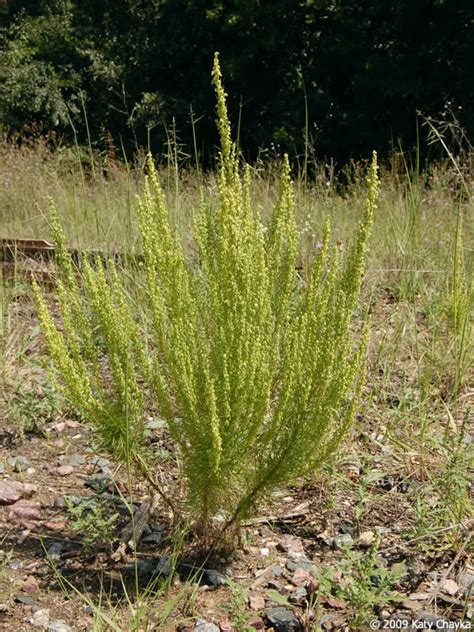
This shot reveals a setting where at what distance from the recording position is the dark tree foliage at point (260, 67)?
1273 cm

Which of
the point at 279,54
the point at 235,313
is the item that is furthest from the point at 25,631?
the point at 279,54

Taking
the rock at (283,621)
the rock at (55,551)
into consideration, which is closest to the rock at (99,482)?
the rock at (55,551)

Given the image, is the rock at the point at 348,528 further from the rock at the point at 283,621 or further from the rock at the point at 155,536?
the rock at the point at 155,536

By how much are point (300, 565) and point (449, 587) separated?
0.42m

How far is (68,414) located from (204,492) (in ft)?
4.14

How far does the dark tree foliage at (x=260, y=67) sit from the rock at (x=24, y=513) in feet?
31.5

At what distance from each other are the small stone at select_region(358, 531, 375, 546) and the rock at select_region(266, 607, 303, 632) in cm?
42

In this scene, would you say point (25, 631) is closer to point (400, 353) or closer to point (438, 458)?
point (438, 458)

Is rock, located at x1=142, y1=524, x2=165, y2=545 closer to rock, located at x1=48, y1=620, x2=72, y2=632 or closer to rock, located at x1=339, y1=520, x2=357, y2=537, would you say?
rock, located at x1=48, y1=620, x2=72, y2=632

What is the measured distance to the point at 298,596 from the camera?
194 centimetres

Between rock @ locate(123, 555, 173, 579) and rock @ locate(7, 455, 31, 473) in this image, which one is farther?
rock @ locate(7, 455, 31, 473)

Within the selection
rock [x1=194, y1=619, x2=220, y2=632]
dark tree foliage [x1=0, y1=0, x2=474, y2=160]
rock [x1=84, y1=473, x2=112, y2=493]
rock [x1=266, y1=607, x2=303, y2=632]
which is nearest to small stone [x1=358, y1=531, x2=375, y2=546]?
rock [x1=266, y1=607, x2=303, y2=632]

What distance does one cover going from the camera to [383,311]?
3920 millimetres

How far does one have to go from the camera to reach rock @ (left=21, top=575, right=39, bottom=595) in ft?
6.33
